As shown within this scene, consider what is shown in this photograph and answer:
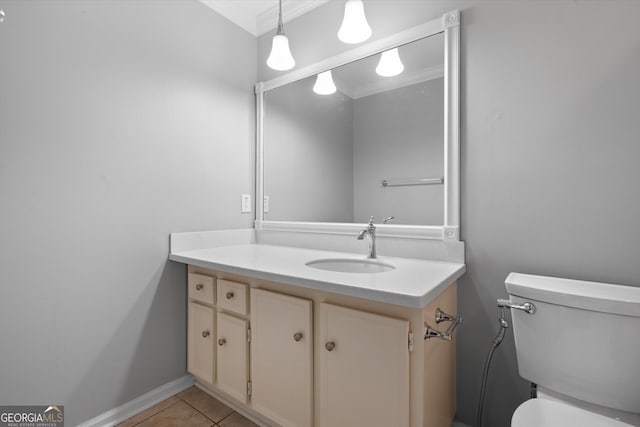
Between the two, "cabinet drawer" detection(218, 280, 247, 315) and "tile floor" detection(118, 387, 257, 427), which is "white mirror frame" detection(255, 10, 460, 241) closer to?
"cabinet drawer" detection(218, 280, 247, 315)

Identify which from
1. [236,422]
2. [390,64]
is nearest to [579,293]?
[390,64]

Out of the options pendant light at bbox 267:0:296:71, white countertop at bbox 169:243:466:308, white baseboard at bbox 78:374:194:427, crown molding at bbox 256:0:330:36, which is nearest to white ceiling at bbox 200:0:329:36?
crown molding at bbox 256:0:330:36

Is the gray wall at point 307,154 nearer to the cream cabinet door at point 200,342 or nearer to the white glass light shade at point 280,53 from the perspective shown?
the white glass light shade at point 280,53

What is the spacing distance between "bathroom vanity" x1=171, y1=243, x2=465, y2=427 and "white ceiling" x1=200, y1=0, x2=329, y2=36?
152 cm

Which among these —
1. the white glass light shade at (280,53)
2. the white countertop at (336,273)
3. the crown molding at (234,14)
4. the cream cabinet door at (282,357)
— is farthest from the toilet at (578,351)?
the crown molding at (234,14)

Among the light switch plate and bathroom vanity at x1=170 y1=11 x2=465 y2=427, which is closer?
bathroom vanity at x1=170 y1=11 x2=465 y2=427

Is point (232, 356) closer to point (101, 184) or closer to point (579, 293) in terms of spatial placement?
point (101, 184)

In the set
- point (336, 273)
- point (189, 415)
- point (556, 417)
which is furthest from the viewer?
point (189, 415)

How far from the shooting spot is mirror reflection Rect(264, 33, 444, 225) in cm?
144

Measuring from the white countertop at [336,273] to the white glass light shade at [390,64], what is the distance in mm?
967

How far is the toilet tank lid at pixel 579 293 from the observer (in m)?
0.87

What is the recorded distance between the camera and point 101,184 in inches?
54.2

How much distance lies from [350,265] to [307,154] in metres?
0.79

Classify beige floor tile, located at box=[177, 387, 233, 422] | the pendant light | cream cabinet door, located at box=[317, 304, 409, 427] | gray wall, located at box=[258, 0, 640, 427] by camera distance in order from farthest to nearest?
the pendant light → beige floor tile, located at box=[177, 387, 233, 422] → gray wall, located at box=[258, 0, 640, 427] → cream cabinet door, located at box=[317, 304, 409, 427]
